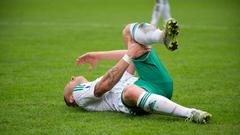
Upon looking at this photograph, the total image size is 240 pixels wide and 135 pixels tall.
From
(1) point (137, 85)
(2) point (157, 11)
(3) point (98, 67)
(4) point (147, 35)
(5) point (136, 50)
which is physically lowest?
(2) point (157, 11)

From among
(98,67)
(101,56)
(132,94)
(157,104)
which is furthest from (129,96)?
(98,67)

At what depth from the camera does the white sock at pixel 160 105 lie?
19.6 feet

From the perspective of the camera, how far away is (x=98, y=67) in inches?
397

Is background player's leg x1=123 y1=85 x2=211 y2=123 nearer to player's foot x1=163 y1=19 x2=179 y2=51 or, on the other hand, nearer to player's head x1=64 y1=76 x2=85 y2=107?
player's foot x1=163 y1=19 x2=179 y2=51

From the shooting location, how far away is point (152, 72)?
6.25 m

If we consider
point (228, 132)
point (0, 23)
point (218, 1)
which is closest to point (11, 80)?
point (228, 132)

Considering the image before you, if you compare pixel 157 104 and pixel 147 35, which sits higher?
pixel 147 35

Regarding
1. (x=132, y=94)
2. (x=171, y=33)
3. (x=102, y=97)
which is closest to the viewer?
(x=171, y=33)

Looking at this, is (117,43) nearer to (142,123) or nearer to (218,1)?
(142,123)

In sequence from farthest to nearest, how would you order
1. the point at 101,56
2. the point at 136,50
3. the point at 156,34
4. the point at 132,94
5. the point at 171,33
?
the point at 101,56, the point at 136,50, the point at 132,94, the point at 156,34, the point at 171,33

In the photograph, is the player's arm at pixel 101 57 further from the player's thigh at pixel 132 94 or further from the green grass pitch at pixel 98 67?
the player's thigh at pixel 132 94

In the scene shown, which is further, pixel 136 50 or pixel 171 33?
pixel 136 50

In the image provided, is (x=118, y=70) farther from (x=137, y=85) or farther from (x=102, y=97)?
(x=102, y=97)

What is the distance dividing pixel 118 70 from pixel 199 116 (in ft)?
3.33
